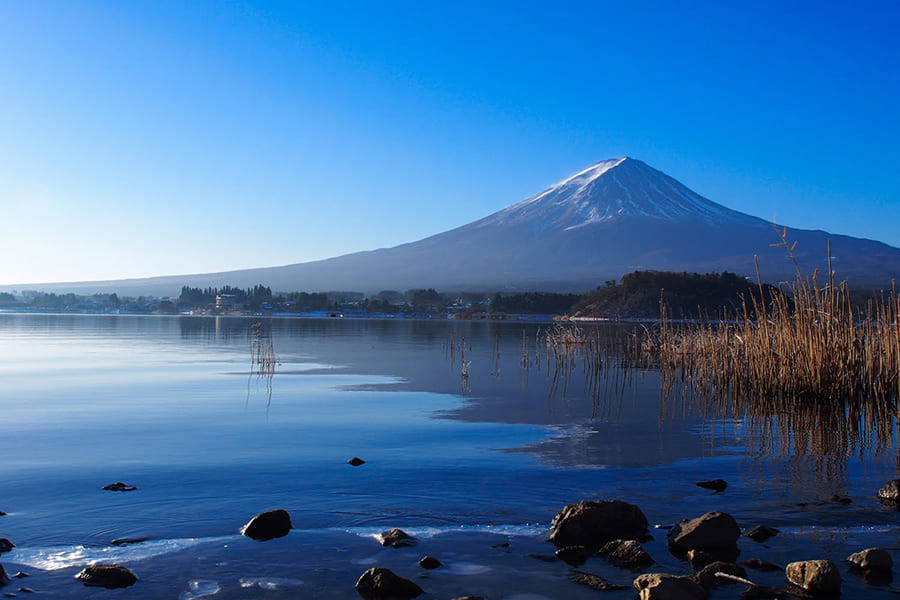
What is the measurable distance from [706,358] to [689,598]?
1318cm

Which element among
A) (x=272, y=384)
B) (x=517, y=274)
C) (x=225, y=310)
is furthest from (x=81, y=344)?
(x=517, y=274)

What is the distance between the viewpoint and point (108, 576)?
3959 mm

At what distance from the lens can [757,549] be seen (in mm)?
4629

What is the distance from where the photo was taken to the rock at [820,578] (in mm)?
3885

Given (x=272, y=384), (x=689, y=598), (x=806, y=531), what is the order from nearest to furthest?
(x=689, y=598), (x=806, y=531), (x=272, y=384)

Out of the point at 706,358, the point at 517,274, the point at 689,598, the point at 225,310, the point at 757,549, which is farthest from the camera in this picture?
the point at 517,274

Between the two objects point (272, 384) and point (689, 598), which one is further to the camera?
point (272, 384)

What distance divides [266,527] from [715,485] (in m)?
3.67

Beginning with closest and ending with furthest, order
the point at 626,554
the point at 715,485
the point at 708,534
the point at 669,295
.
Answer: the point at 626,554, the point at 708,534, the point at 715,485, the point at 669,295

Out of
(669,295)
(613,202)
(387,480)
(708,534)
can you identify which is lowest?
(387,480)

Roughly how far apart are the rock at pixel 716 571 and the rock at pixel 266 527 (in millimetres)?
2553

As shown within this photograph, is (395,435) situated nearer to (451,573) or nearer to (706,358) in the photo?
(451,573)

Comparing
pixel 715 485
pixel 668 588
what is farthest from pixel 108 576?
pixel 715 485

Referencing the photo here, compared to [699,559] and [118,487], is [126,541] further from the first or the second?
[699,559]
